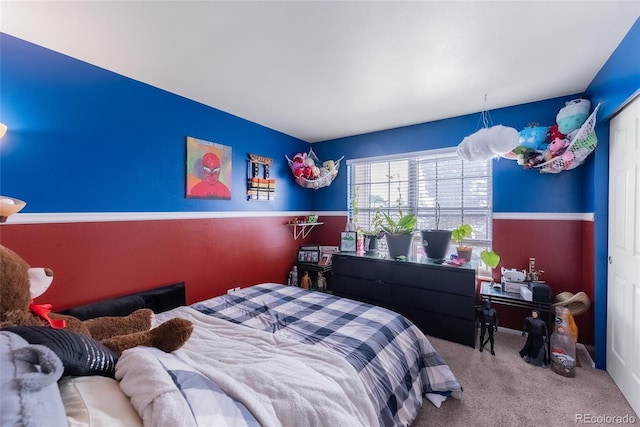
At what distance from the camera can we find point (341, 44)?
179 centimetres

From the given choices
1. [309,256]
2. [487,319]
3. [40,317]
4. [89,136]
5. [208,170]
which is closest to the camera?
[40,317]

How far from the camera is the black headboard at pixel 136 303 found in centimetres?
190

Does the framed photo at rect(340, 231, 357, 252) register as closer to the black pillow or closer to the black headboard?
the black headboard

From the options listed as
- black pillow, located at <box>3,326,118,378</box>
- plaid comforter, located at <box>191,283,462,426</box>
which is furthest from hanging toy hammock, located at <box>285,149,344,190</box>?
black pillow, located at <box>3,326,118,378</box>

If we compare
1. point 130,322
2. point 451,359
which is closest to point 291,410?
point 130,322

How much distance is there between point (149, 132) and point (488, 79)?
2911 mm

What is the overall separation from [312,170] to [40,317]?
2984mm

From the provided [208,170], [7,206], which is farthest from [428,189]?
[7,206]

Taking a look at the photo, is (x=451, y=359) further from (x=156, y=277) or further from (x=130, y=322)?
(x=156, y=277)

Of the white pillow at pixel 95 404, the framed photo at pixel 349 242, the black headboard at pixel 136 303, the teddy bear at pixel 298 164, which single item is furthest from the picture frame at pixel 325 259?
the white pillow at pixel 95 404

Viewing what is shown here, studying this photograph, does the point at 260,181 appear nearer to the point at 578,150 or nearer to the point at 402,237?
the point at 402,237

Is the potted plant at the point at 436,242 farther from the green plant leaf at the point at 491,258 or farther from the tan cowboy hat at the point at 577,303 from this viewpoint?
the tan cowboy hat at the point at 577,303

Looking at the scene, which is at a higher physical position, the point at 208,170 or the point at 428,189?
the point at 208,170

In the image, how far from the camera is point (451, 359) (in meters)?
2.30
